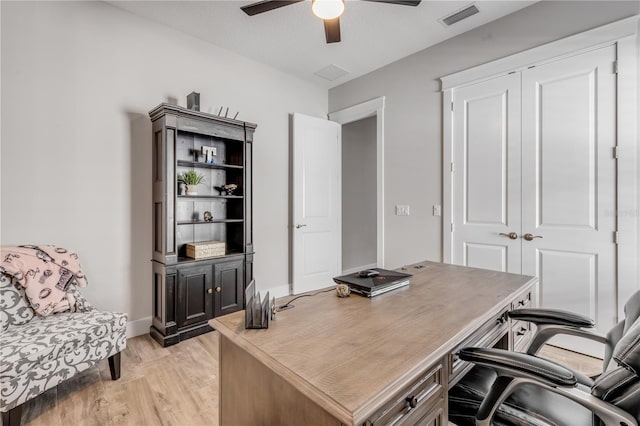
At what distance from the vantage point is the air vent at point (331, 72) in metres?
3.84

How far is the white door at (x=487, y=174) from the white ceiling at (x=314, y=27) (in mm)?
675

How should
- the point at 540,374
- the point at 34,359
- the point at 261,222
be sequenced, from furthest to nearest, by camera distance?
the point at 261,222 → the point at 34,359 → the point at 540,374

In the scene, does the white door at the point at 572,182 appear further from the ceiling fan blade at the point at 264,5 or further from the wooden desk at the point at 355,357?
the ceiling fan blade at the point at 264,5

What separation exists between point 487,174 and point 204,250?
9.28ft

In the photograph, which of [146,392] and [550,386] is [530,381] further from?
[146,392]

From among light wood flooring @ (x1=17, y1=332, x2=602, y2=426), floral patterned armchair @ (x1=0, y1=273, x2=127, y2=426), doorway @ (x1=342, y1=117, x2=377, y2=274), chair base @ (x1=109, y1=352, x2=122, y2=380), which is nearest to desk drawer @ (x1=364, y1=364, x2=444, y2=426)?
light wood flooring @ (x1=17, y1=332, x2=602, y2=426)

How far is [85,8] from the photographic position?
8.23ft

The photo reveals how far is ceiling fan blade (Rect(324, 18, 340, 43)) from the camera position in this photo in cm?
224

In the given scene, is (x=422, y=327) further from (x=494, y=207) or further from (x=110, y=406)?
(x=494, y=207)

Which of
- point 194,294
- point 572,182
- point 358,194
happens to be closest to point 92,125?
point 194,294

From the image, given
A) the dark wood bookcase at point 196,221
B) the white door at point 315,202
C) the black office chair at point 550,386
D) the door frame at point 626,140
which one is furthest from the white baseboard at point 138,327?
the door frame at point 626,140

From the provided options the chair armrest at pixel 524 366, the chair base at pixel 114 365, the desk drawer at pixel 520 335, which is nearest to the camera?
the chair armrest at pixel 524 366

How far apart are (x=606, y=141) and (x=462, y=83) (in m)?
1.32

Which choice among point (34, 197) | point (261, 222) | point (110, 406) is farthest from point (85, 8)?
point (110, 406)
